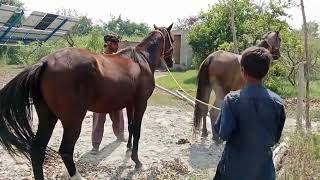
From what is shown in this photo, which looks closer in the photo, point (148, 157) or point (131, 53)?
point (131, 53)

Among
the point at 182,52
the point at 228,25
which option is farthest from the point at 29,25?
the point at 228,25

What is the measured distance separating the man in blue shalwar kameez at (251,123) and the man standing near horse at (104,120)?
353 cm

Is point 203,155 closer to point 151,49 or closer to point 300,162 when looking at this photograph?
point 151,49

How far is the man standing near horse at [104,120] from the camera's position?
5.88m

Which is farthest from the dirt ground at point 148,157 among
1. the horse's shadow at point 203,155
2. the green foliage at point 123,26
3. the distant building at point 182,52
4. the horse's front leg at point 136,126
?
the green foliage at point 123,26

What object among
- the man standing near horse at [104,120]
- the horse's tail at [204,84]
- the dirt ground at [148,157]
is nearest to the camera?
the dirt ground at [148,157]

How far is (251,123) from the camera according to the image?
249 cm

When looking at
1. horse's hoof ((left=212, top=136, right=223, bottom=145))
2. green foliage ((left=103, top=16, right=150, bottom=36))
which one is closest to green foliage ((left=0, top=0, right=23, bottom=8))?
green foliage ((left=103, top=16, right=150, bottom=36))

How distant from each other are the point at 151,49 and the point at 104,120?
1.26 meters

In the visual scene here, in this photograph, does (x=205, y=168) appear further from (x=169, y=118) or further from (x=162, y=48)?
(x=169, y=118)

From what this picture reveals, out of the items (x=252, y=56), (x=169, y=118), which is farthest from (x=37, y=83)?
(x=169, y=118)

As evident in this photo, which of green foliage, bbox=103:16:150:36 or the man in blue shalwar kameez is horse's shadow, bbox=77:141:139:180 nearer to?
the man in blue shalwar kameez

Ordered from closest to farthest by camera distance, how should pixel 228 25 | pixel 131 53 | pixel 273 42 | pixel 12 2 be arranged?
pixel 131 53 → pixel 273 42 → pixel 228 25 → pixel 12 2

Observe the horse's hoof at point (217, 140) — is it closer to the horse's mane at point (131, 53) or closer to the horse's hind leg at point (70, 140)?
the horse's mane at point (131, 53)
